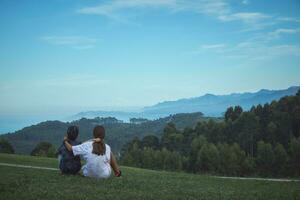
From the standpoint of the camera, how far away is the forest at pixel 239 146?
10850 cm

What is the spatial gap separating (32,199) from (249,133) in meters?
125

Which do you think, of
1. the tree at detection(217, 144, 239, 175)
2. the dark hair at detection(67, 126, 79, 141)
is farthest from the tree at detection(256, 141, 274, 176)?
the dark hair at detection(67, 126, 79, 141)

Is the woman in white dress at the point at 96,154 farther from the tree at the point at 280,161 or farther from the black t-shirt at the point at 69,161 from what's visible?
the tree at the point at 280,161

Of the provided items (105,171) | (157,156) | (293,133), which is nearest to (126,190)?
(105,171)

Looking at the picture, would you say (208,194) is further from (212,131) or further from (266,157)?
(212,131)

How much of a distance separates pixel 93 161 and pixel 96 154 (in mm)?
286

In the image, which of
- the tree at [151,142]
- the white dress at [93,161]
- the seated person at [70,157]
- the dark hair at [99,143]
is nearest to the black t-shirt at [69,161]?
the seated person at [70,157]

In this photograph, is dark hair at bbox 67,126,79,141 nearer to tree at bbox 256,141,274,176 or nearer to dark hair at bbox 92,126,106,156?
dark hair at bbox 92,126,106,156

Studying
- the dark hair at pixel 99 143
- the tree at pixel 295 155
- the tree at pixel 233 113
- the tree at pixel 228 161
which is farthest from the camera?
the tree at pixel 233 113

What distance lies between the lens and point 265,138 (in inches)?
5054

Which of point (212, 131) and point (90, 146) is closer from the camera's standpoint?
point (90, 146)

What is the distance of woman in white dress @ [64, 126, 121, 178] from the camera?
50.9 ft

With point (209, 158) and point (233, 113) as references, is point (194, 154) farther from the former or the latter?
point (233, 113)

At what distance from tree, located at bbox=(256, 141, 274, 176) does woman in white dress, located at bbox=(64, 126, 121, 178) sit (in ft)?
321
